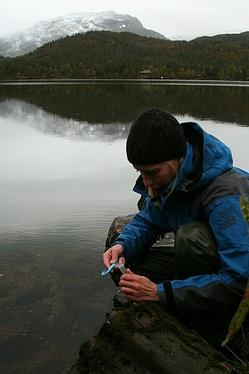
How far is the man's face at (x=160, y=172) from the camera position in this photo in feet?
9.58

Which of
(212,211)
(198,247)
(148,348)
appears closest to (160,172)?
(212,211)

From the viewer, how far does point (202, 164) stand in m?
2.89

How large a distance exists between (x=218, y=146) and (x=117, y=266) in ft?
3.64

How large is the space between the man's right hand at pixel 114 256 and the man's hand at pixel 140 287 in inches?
18.8

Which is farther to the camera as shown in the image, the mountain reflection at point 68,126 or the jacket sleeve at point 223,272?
the mountain reflection at point 68,126

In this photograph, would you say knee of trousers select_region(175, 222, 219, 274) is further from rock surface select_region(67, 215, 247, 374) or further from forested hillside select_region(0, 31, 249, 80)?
forested hillside select_region(0, 31, 249, 80)

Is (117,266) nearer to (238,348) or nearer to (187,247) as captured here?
(187,247)

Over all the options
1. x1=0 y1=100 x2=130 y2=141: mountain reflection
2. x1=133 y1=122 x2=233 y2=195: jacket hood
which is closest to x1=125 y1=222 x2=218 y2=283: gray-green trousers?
x1=133 y1=122 x2=233 y2=195: jacket hood

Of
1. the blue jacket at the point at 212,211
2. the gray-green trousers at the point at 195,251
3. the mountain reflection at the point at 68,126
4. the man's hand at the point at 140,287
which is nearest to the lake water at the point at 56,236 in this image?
the mountain reflection at the point at 68,126

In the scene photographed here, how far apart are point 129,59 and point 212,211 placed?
435ft

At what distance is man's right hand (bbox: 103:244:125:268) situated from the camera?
3.43 m

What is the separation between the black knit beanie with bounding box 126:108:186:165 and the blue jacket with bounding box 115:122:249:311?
12 cm

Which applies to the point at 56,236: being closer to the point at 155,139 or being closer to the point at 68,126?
the point at 155,139

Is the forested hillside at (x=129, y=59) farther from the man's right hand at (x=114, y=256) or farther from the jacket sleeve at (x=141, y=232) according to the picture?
the man's right hand at (x=114, y=256)
